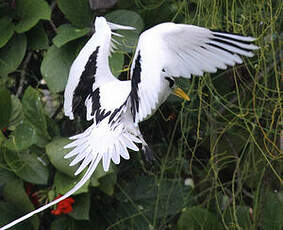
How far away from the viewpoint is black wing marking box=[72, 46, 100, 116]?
47.1 inches

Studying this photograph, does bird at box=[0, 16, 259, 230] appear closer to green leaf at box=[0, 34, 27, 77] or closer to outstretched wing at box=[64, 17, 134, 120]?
outstretched wing at box=[64, 17, 134, 120]

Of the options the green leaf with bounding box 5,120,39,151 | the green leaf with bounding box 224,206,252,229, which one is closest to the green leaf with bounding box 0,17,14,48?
the green leaf with bounding box 5,120,39,151

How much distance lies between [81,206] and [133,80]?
0.60 meters

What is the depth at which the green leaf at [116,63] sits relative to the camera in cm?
141

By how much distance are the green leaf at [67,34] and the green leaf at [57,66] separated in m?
0.05

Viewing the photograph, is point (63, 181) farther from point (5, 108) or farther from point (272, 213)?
point (272, 213)

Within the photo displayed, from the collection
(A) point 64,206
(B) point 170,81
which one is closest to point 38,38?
(A) point 64,206

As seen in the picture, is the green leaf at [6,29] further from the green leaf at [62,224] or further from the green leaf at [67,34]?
the green leaf at [62,224]

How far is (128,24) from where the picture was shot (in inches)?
57.6

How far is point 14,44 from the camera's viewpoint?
1.57 m

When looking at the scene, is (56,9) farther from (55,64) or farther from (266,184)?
(266,184)

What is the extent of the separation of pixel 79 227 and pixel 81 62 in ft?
1.89

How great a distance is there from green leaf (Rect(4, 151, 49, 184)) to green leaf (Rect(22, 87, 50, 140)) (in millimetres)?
74

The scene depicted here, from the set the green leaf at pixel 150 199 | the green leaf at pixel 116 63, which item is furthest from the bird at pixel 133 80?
the green leaf at pixel 150 199
